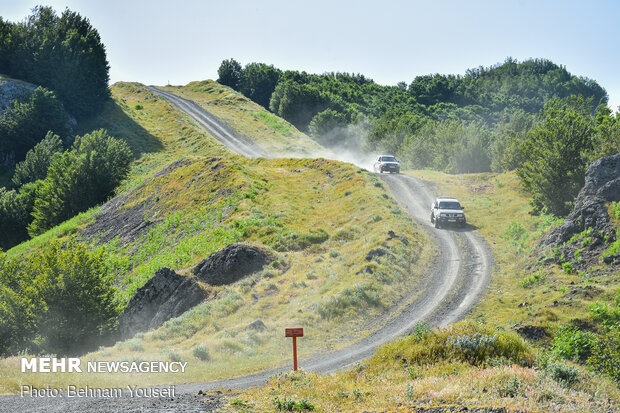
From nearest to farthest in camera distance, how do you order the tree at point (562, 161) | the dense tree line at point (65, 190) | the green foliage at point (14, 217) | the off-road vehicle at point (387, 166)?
the tree at point (562, 161)
the off-road vehicle at point (387, 166)
the dense tree line at point (65, 190)
the green foliage at point (14, 217)

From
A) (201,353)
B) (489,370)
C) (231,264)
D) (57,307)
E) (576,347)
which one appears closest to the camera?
(489,370)

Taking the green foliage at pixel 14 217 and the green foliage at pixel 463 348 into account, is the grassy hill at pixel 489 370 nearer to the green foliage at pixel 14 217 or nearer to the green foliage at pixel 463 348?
the green foliage at pixel 463 348

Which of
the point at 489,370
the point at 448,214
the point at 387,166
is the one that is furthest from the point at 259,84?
the point at 489,370

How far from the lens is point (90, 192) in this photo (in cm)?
6538

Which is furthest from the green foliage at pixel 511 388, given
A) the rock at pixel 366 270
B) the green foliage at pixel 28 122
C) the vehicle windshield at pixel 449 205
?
the green foliage at pixel 28 122

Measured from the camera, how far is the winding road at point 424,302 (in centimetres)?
1217

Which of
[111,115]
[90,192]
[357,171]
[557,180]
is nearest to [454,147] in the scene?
[357,171]

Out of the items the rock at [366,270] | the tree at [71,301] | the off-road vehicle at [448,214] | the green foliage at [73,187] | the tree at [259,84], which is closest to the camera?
the tree at [71,301]

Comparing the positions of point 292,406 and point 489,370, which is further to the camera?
point 489,370

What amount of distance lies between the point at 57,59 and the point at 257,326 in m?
97.7

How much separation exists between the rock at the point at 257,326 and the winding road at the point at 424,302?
4271 millimetres

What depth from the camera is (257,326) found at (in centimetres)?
2238

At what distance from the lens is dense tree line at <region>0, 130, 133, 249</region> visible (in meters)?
64.4

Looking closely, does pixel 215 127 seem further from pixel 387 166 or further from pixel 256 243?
pixel 256 243
